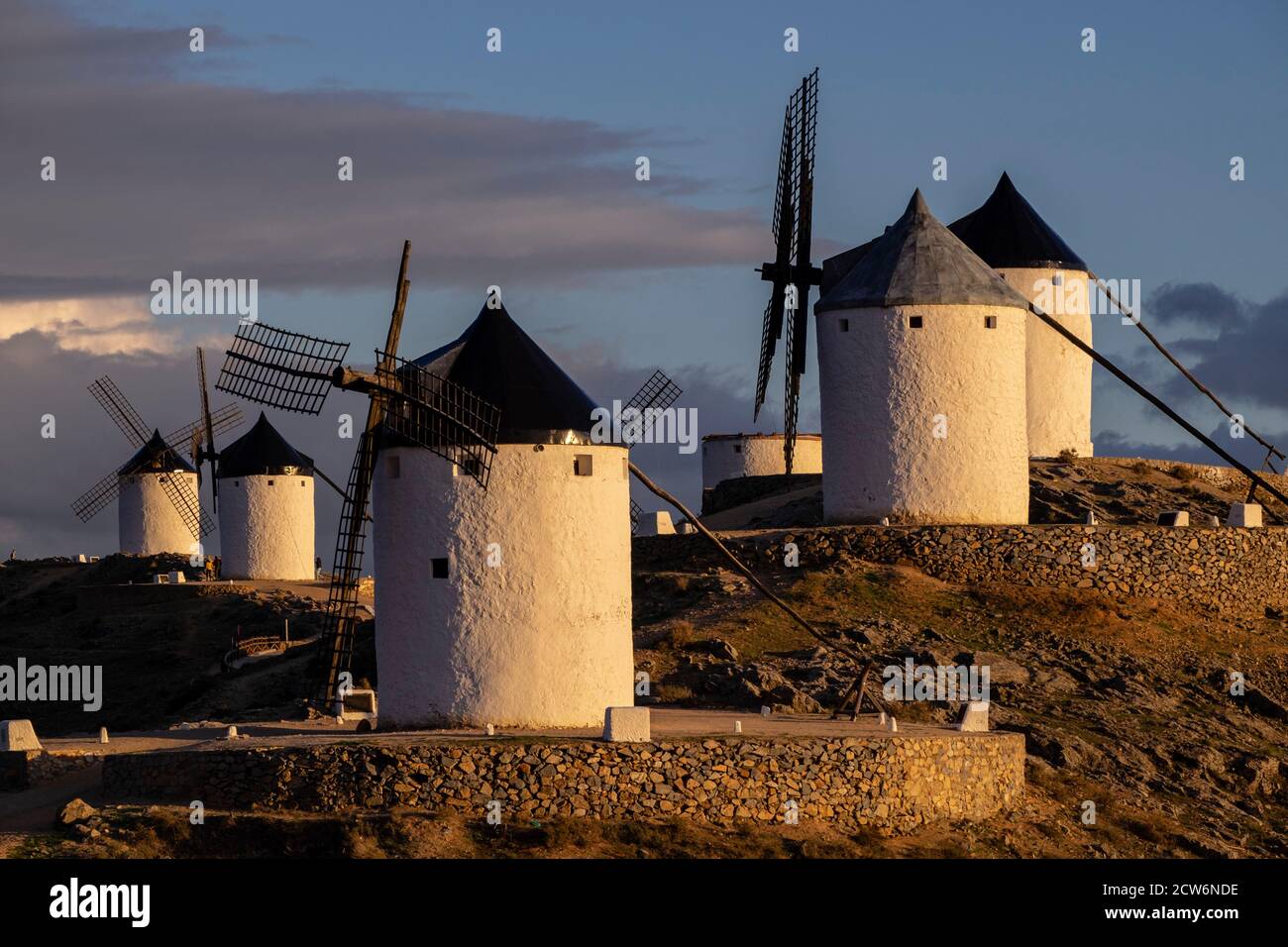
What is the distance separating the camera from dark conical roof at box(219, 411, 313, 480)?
63688 millimetres

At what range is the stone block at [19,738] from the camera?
2984 centimetres

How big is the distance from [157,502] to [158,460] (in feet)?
Result: 4.33

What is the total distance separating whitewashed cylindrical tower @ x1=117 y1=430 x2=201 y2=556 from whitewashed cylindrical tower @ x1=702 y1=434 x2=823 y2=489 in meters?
17.6

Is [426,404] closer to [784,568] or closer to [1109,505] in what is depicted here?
[784,568]

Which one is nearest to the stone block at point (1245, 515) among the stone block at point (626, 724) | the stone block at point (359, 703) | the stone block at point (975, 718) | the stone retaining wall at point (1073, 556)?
the stone retaining wall at point (1073, 556)

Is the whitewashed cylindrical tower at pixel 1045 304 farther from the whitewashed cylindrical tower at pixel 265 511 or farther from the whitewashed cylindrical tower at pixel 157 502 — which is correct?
the whitewashed cylindrical tower at pixel 157 502

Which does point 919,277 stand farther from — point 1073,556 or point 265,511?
point 265,511

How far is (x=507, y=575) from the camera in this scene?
2906 cm

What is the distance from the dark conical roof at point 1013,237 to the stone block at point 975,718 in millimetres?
18884

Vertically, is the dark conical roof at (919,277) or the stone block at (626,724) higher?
the dark conical roof at (919,277)

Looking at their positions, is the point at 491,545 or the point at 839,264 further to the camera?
the point at 839,264

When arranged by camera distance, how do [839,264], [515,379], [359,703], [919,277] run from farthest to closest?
[839,264], [919,277], [359,703], [515,379]
